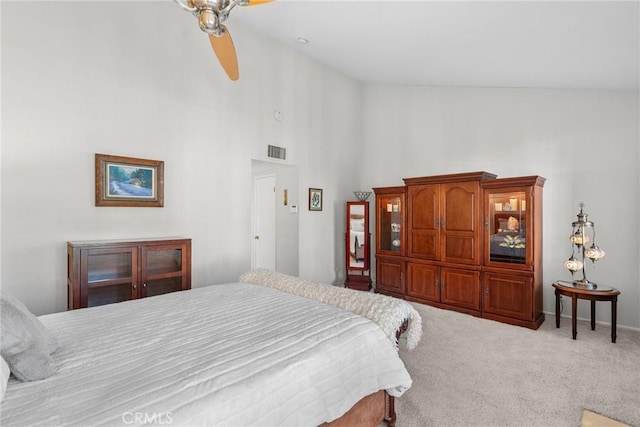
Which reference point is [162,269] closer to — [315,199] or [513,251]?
[315,199]

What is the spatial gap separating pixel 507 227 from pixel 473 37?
81.7 inches

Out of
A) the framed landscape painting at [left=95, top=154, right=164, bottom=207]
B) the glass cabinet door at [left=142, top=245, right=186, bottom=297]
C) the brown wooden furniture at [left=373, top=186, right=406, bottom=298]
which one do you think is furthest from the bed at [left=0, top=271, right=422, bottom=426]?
the brown wooden furniture at [left=373, top=186, right=406, bottom=298]

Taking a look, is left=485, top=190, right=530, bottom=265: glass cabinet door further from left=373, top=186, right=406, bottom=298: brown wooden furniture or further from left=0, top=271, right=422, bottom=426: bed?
left=0, top=271, right=422, bottom=426: bed

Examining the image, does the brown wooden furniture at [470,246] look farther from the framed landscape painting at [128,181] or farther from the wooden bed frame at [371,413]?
the framed landscape painting at [128,181]

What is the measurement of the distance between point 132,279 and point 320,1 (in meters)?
3.02

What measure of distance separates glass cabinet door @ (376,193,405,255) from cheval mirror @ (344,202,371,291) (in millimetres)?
262

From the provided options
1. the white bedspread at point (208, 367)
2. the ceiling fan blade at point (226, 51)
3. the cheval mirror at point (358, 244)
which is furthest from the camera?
the cheval mirror at point (358, 244)

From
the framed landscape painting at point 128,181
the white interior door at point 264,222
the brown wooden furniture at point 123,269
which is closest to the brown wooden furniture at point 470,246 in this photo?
the white interior door at point 264,222

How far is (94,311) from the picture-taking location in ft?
6.13

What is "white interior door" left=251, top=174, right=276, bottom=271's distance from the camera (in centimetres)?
493

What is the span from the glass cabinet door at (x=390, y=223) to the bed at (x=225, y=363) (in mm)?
2742

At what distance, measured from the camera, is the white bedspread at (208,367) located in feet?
3.19

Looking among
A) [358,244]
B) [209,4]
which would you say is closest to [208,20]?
[209,4]

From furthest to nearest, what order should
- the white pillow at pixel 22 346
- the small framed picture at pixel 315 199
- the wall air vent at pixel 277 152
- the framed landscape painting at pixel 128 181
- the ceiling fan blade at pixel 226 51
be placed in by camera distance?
1. the small framed picture at pixel 315 199
2. the wall air vent at pixel 277 152
3. the framed landscape painting at pixel 128 181
4. the ceiling fan blade at pixel 226 51
5. the white pillow at pixel 22 346
